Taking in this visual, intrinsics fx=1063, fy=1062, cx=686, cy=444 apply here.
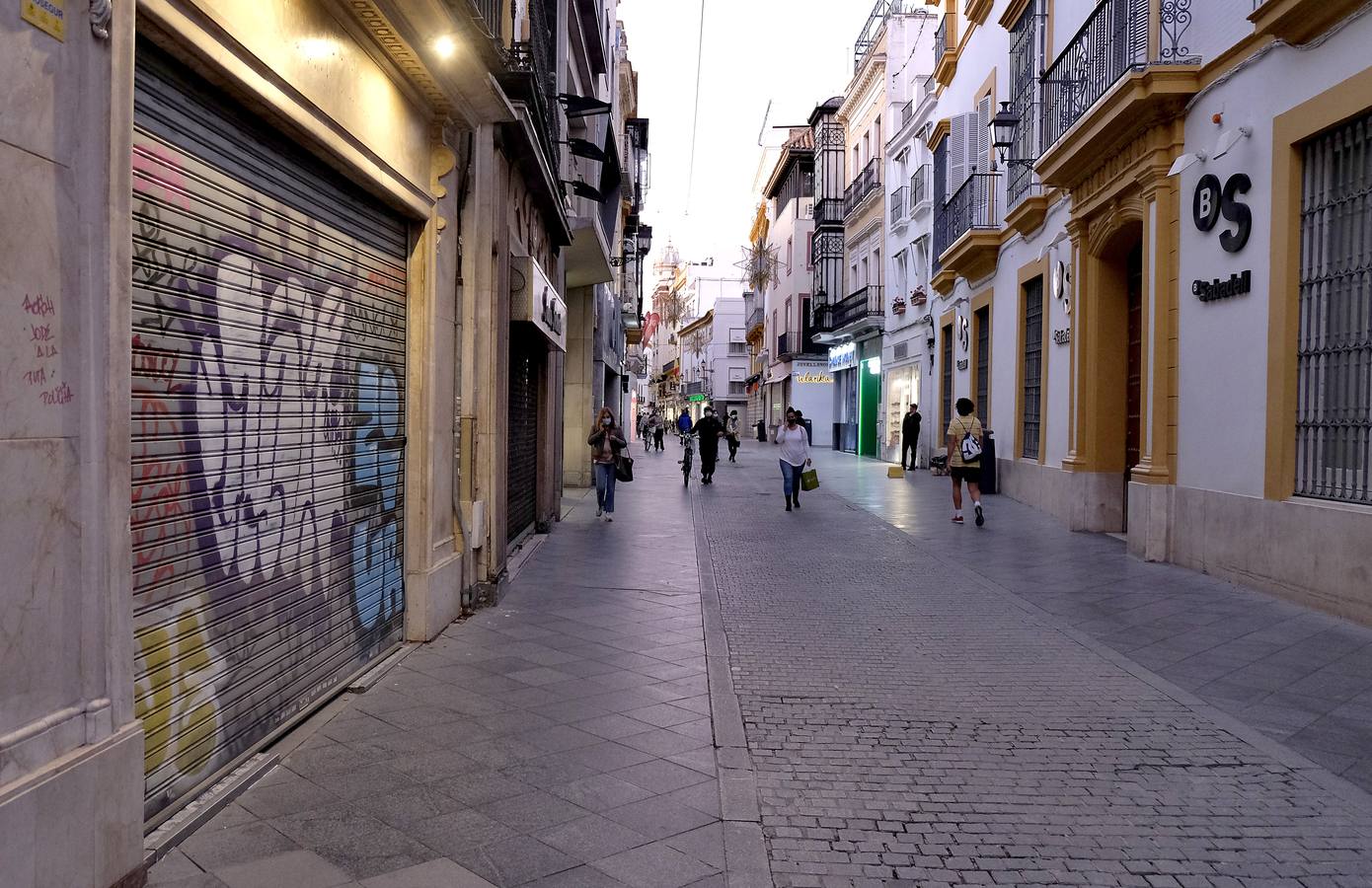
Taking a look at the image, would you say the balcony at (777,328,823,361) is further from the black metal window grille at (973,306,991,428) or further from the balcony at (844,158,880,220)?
the black metal window grille at (973,306,991,428)

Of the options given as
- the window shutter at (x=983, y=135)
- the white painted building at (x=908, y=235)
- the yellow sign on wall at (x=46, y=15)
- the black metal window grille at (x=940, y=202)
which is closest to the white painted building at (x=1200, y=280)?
the window shutter at (x=983, y=135)

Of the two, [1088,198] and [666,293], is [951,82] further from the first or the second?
[666,293]

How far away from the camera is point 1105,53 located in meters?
12.8

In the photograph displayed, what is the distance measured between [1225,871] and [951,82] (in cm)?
2270

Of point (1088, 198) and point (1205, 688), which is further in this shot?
point (1088, 198)

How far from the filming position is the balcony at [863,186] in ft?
115

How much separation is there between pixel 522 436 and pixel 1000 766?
344 inches

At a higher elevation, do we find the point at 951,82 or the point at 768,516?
the point at 951,82

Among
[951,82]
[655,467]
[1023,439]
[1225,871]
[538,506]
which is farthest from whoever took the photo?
[655,467]

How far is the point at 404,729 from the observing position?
527 cm

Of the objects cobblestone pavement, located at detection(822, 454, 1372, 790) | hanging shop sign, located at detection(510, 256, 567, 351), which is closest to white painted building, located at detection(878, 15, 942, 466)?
cobblestone pavement, located at detection(822, 454, 1372, 790)

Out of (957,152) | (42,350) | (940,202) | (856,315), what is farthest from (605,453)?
(856,315)

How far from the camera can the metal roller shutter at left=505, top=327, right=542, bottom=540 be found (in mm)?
11672

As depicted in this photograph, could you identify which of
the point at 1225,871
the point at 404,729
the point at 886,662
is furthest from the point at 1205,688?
the point at 404,729
